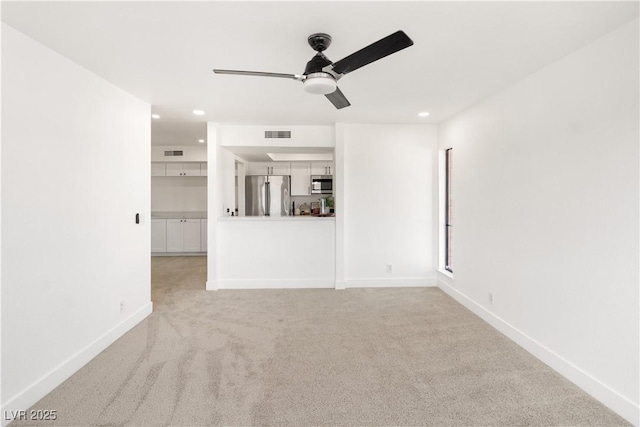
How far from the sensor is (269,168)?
275 inches

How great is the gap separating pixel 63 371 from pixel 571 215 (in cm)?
381

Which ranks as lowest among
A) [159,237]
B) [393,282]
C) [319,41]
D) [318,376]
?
[318,376]

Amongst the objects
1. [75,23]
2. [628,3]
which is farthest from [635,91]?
[75,23]

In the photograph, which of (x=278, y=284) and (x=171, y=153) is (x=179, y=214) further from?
(x=278, y=284)

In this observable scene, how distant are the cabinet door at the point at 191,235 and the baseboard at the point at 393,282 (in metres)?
4.14

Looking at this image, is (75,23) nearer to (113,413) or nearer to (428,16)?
(428,16)

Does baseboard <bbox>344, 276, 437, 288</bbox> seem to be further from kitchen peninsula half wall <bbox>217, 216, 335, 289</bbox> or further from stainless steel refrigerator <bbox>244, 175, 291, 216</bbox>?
stainless steel refrigerator <bbox>244, 175, 291, 216</bbox>

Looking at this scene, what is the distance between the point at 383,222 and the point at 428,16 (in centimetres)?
305

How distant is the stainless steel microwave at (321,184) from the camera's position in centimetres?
687

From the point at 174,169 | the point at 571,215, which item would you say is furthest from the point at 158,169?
the point at 571,215

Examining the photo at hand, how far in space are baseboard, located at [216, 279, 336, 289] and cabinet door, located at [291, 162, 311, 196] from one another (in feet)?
9.23

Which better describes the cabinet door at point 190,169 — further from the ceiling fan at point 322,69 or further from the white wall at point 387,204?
the ceiling fan at point 322,69

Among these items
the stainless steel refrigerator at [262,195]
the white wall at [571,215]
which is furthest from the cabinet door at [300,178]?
the white wall at [571,215]

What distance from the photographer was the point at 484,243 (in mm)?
3395
